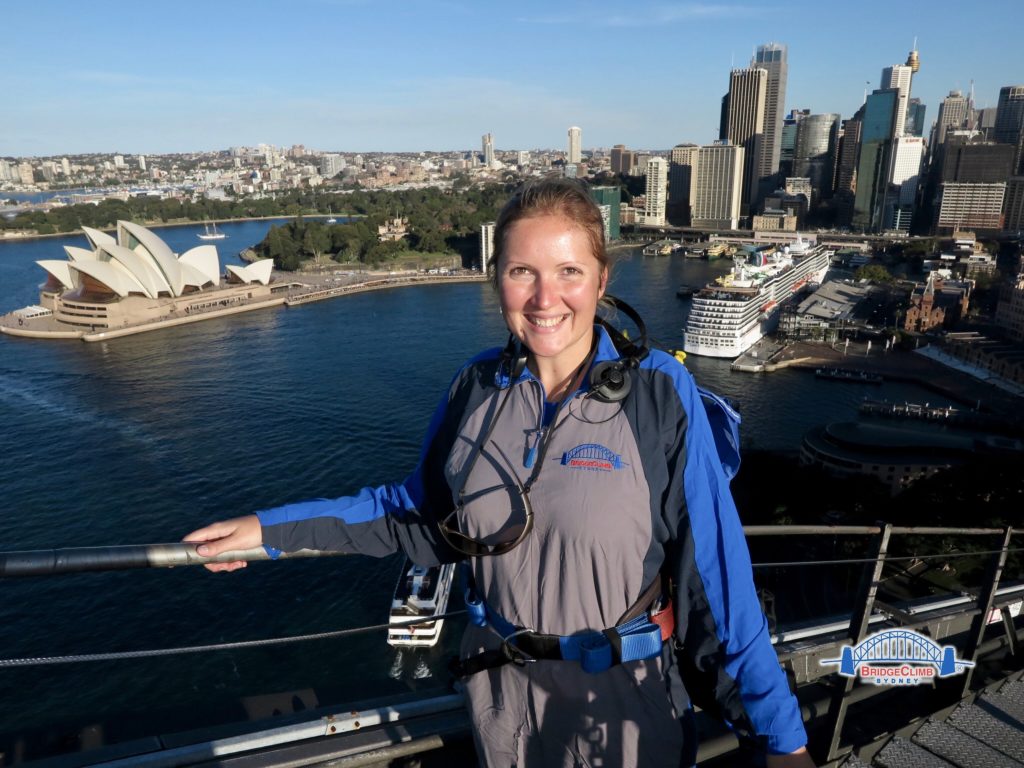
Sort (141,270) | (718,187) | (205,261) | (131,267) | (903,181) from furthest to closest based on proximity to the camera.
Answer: (718,187) → (903,181) → (205,261) → (141,270) → (131,267)

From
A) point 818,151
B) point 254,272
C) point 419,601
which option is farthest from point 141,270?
point 818,151

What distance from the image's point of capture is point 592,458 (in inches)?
19.1

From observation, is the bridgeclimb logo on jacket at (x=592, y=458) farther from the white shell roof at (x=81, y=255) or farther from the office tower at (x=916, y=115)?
the office tower at (x=916, y=115)

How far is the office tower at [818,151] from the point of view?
121 feet

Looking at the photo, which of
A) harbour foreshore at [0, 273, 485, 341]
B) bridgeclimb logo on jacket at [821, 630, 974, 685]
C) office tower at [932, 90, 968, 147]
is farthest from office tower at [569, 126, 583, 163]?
bridgeclimb logo on jacket at [821, 630, 974, 685]

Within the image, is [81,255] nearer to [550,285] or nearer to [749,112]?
[550,285]

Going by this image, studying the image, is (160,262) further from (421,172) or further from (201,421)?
(421,172)

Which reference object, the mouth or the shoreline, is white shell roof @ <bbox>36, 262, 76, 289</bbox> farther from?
the mouth

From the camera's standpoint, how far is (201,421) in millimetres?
7824

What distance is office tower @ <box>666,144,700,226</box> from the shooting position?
30688mm

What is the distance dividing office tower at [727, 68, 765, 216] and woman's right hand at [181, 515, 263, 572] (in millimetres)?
40026

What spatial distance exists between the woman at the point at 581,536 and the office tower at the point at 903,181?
3161 cm

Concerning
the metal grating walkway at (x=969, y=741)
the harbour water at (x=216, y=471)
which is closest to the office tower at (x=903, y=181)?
the harbour water at (x=216, y=471)

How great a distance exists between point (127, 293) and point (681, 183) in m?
25.2
